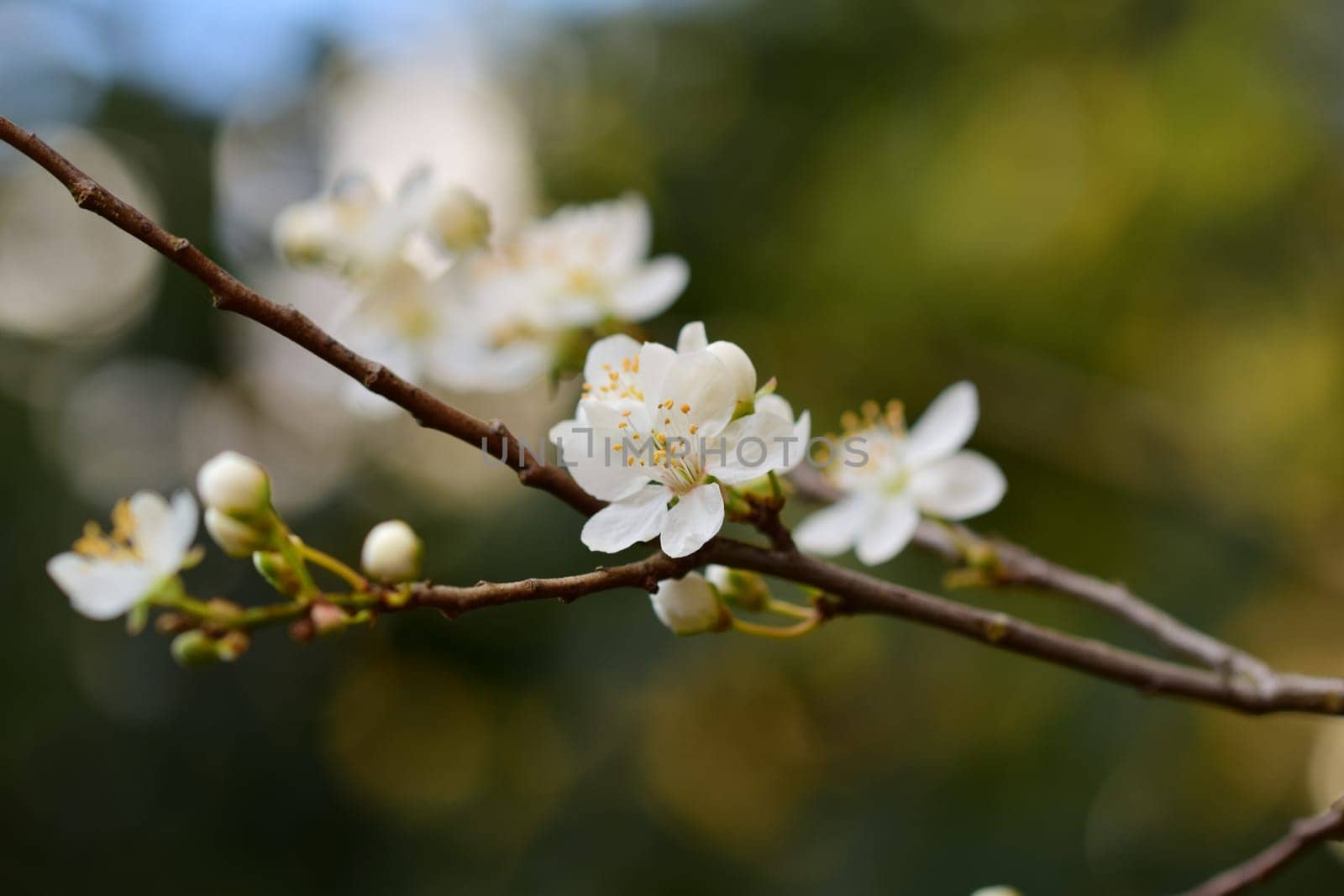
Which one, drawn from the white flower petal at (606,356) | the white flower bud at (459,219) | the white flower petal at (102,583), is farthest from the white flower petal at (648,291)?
the white flower petal at (102,583)

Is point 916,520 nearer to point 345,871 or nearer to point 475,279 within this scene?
point 475,279

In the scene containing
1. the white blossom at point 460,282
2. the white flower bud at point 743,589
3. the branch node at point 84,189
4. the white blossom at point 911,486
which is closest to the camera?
the branch node at point 84,189

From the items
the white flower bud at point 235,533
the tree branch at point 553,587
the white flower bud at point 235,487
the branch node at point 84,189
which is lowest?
the tree branch at point 553,587

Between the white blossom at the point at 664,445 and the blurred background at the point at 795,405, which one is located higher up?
the blurred background at the point at 795,405

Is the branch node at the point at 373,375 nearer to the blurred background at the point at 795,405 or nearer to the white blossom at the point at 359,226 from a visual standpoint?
the white blossom at the point at 359,226

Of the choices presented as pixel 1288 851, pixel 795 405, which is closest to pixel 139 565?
pixel 1288 851

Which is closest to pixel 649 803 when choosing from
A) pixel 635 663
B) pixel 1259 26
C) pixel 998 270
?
pixel 635 663

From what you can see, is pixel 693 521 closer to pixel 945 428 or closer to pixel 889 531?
pixel 889 531
